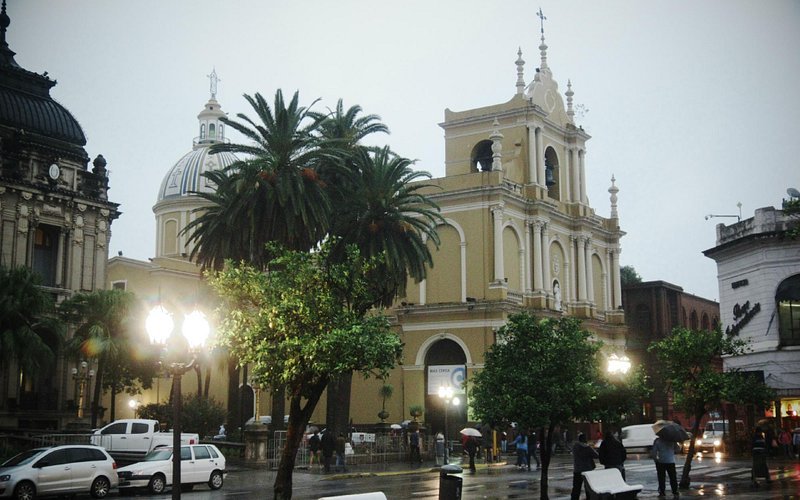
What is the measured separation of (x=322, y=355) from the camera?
20844 mm

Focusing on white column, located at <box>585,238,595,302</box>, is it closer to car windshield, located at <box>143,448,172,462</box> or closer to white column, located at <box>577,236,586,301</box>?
white column, located at <box>577,236,586,301</box>

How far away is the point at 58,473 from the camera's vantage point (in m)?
26.3

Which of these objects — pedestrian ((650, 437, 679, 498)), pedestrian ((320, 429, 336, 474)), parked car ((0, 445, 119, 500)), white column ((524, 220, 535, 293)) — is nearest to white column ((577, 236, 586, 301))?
white column ((524, 220, 535, 293))

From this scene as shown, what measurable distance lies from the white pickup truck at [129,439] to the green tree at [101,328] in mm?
8988

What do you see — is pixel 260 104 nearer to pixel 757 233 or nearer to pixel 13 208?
pixel 13 208

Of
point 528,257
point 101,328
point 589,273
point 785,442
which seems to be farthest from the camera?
point 589,273

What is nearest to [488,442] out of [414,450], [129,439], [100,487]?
[414,450]

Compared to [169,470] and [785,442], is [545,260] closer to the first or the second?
[785,442]

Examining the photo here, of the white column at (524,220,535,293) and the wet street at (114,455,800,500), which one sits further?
the white column at (524,220,535,293)

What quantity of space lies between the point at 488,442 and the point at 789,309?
656 inches

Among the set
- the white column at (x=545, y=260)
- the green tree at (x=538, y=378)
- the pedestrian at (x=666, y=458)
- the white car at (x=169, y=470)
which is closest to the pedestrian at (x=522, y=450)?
the white car at (x=169, y=470)

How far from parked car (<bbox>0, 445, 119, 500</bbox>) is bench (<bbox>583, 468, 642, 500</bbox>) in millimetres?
15005

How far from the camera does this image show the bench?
62.5 ft

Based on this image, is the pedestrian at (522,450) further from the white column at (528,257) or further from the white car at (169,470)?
the white column at (528,257)
